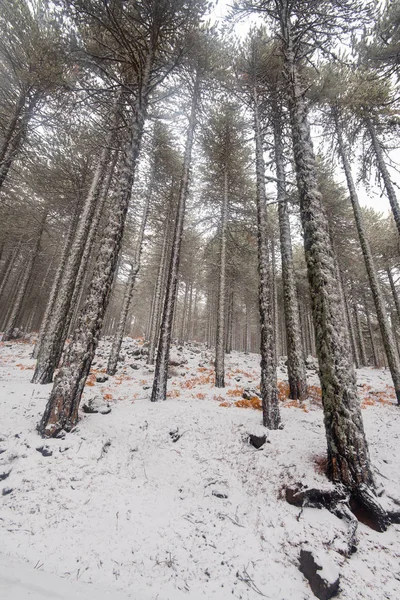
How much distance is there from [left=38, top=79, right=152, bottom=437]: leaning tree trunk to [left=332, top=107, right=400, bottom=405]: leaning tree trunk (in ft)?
31.1

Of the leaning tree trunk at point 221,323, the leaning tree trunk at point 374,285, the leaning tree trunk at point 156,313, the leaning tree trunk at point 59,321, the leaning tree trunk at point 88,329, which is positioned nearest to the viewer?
the leaning tree trunk at point 88,329

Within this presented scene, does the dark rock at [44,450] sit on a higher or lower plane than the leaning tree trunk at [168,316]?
lower

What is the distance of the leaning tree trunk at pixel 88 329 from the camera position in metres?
Result: 4.48

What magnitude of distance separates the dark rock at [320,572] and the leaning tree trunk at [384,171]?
37.2ft

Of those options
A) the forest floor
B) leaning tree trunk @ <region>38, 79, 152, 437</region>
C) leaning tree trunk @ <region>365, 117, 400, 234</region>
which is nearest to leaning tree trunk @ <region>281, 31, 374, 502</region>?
the forest floor

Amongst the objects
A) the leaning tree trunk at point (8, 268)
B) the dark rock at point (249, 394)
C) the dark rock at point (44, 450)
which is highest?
the leaning tree trunk at point (8, 268)

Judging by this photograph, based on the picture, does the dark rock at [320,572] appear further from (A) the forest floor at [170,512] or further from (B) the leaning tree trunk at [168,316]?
(B) the leaning tree trunk at [168,316]

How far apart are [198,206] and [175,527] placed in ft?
43.6

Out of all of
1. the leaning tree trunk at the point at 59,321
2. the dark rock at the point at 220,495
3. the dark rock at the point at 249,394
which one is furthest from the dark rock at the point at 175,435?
the leaning tree trunk at the point at 59,321

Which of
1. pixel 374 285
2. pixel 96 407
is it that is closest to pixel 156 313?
pixel 96 407

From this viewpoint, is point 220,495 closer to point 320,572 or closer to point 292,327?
point 320,572

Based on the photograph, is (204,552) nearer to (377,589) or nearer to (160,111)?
(377,589)

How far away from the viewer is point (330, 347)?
396cm

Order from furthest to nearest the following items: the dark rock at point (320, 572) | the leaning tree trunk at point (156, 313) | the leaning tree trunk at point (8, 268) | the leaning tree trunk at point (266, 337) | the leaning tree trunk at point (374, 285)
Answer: the leaning tree trunk at point (8, 268), the leaning tree trunk at point (156, 313), the leaning tree trunk at point (374, 285), the leaning tree trunk at point (266, 337), the dark rock at point (320, 572)
